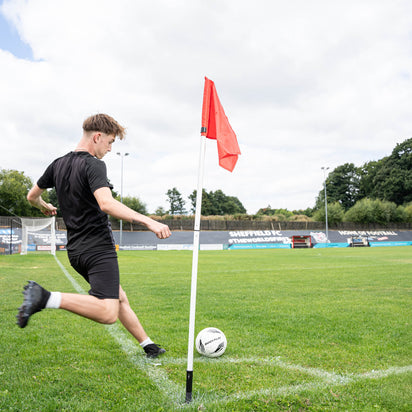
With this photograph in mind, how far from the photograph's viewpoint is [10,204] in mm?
46281

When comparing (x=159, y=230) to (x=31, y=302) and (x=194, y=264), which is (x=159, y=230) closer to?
(x=194, y=264)

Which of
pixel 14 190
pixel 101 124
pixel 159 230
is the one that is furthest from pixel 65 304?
pixel 14 190

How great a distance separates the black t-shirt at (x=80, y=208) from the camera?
2.98m

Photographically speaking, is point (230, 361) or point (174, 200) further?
point (174, 200)

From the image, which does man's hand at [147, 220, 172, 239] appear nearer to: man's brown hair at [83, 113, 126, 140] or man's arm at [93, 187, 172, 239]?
man's arm at [93, 187, 172, 239]

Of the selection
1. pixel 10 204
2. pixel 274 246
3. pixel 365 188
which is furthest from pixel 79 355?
pixel 365 188

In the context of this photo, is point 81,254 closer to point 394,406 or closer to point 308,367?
point 308,367

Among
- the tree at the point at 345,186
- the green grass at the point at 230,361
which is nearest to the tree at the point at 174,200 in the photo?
the tree at the point at 345,186

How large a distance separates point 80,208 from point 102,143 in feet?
1.95

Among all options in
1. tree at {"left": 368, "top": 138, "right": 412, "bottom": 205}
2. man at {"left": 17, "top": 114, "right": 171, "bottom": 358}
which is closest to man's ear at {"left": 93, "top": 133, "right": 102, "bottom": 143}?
man at {"left": 17, "top": 114, "right": 171, "bottom": 358}

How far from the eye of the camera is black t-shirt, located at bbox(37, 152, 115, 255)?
117 inches

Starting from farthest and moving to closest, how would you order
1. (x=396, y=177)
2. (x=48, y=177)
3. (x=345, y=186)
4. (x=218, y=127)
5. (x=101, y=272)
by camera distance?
(x=345, y=186)
(x=396, y=177)
(x=48, y=177)
(x=218, y=127)
(x=101, y=272)

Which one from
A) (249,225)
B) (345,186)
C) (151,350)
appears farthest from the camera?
(345,186)

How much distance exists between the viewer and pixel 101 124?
3.14 meters
